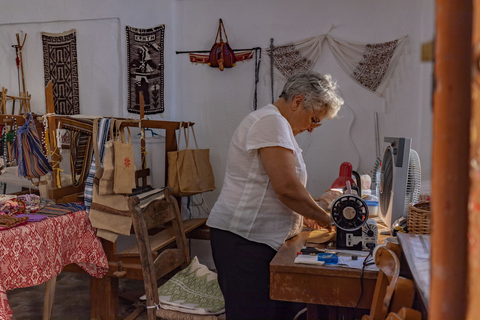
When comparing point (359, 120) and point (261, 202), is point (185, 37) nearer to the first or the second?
point (359, 120)

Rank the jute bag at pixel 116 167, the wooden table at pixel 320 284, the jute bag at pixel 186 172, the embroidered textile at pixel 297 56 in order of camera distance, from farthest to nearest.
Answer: the embroidered textile at pixel 297 56, the jute bag at pixel 186 172, the jute bag at pixel 116 167, the wooden table at pixel 320 284

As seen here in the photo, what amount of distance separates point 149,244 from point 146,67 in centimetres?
291

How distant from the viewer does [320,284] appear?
5.16ft

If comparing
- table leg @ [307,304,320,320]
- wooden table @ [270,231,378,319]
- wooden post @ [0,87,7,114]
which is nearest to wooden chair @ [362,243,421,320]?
wooden table @ [270,231,378,319]

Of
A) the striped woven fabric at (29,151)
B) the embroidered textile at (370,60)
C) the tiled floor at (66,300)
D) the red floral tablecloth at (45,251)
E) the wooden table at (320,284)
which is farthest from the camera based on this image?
the embroidered textile at (370,60)

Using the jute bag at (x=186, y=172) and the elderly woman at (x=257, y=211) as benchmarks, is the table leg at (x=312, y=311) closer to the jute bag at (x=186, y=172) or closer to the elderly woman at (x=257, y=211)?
the elderly woman at (x=257, y=211)

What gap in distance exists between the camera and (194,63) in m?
4.61

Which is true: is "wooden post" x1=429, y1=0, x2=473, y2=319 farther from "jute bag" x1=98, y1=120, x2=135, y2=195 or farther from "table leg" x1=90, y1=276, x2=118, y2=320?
"table leg" x1=90, y1=276, x2=118, y2=320

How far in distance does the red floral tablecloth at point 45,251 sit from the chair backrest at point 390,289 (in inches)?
81.8

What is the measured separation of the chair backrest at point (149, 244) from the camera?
2137mm

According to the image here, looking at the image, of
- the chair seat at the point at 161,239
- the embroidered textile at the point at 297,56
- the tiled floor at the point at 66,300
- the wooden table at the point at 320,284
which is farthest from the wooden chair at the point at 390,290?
the embroidered textile at the point at 297,56

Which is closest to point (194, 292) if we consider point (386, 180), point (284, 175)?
point (284, 175)

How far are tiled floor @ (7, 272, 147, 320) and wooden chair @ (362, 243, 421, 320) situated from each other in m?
2.76

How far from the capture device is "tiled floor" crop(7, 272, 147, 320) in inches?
136
